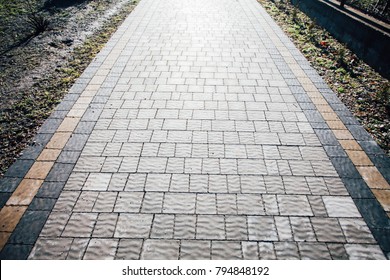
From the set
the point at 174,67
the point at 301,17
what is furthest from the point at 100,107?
the point at 301,17

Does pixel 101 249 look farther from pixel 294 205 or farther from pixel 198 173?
pixel 294 205

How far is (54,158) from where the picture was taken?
4082 millimetres

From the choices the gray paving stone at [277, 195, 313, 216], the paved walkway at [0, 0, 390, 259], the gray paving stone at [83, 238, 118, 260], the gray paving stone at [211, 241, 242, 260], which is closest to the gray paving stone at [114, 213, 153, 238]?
the paved walkway at [0, 0, 390, 259]

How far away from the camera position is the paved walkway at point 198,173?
3.05 meters

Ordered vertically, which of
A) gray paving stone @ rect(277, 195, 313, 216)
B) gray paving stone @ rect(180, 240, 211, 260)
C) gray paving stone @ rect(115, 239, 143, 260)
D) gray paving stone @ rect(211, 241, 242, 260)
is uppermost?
gray paving stone @ rect(277, 195, 313, 216)

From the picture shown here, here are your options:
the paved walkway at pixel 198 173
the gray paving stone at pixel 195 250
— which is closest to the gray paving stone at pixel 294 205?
the paved walkway at pixel 198 173

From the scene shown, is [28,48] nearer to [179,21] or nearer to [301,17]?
[179,21]

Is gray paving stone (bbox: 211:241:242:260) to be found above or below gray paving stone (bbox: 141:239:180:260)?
above

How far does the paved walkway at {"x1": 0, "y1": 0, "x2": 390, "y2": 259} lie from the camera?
3.05 metres

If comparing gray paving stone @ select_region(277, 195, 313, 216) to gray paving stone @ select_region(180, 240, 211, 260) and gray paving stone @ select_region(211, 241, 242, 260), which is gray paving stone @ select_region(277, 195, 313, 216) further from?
gray paving stone @ select_region(180, 240, 211, 260)

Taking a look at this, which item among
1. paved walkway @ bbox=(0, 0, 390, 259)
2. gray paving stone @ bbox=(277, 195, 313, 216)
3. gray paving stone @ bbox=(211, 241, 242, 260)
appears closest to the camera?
gray paving stone @ bbox=(211, 241, 242, 260)

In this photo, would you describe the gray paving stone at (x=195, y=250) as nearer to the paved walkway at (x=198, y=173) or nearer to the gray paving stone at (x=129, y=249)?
the paved walkway at (x=198, y=173)

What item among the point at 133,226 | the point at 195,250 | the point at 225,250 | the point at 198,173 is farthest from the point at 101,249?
the point at 198,173

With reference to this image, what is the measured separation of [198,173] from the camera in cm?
387
